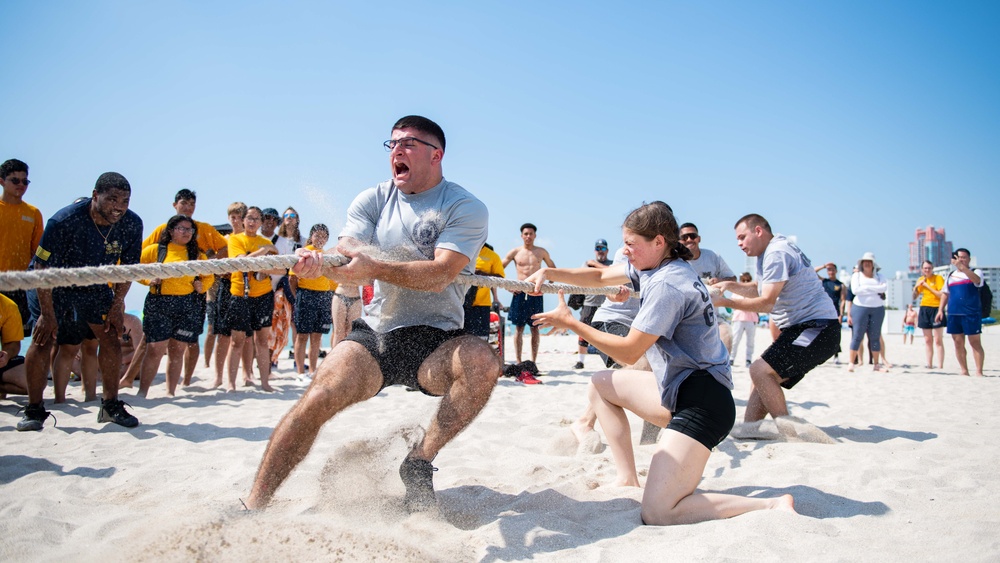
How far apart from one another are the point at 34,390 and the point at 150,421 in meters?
0.79

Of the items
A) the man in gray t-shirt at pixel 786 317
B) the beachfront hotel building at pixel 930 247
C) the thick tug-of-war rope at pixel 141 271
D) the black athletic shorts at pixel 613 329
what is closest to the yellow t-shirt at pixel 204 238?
the thick tug-of-war rope at pixel 141 271

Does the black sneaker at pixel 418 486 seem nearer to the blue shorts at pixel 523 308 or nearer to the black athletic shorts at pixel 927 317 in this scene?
the blue shorts at pixel 523 308

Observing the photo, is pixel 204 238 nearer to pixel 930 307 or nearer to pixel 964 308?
pixel 964 308

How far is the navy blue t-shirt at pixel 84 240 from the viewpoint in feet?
14.1

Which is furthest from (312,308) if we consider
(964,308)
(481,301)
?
(964,308)

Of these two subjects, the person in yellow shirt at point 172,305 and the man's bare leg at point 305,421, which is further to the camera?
the person in yellow shirt at point 172,305

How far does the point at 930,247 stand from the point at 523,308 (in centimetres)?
10461

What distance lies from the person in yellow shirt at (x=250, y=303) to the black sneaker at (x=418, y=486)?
4219mm

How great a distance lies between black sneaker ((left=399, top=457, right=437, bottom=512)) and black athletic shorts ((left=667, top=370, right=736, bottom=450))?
106 centimetres

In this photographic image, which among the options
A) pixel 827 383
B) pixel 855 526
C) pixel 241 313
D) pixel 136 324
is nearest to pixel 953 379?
pixel 827 383

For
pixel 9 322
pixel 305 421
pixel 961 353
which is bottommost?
pixel 961 353

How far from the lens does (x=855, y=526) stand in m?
Answer: 2.45

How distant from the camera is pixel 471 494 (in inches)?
116

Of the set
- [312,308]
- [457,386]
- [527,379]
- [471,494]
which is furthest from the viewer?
[527,379]
